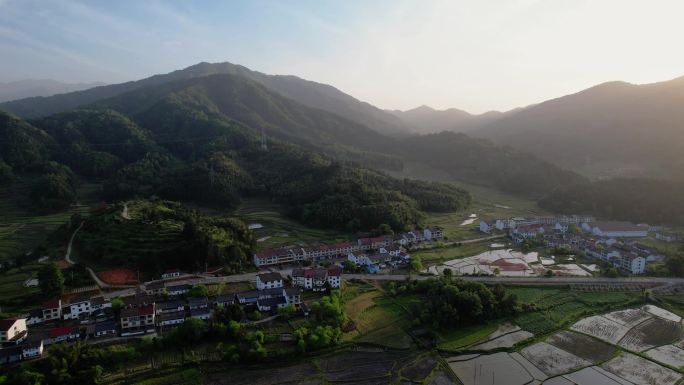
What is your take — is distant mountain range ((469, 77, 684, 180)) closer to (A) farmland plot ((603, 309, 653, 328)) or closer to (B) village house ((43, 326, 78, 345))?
(A) farmland plot ((603, 309, 653, 328))

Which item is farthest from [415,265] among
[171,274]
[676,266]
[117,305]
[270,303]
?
[117,305]

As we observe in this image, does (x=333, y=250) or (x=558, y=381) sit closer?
(x=558, y=381)

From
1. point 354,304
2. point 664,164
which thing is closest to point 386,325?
point 354,304

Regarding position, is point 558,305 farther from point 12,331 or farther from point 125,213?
point 125,213

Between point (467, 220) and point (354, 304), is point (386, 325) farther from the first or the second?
point (467, 220)

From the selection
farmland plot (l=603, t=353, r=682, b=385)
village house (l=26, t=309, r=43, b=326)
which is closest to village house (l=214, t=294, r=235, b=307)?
village house (l=26, t=309, r=43, b=326)

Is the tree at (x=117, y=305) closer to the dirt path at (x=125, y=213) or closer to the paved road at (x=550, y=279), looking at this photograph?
the dirt path at (x=125, y=213)
